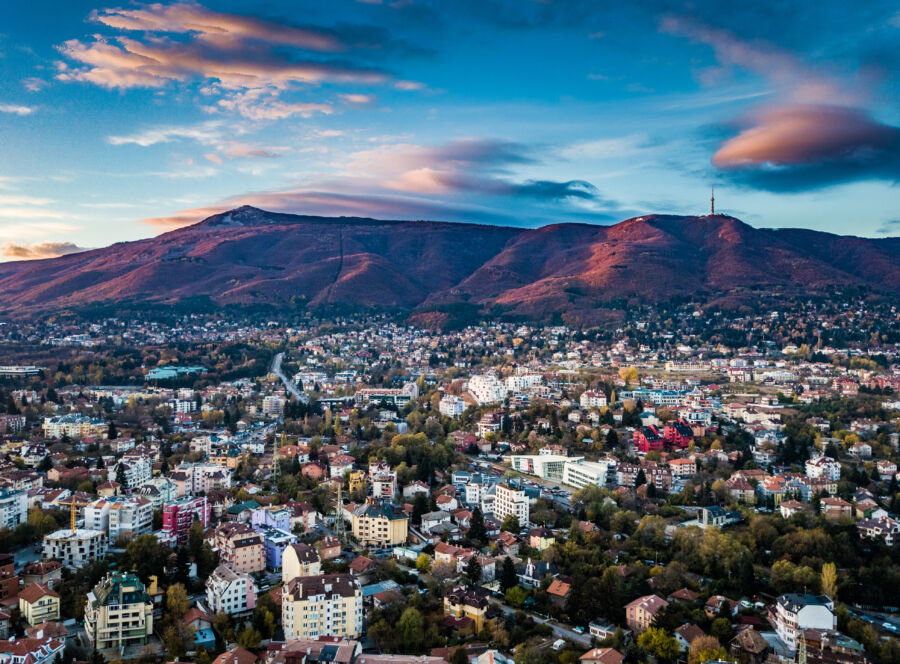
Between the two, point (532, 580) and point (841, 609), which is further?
point (532, 580)

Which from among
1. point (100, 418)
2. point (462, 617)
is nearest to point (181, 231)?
point (100, 418)

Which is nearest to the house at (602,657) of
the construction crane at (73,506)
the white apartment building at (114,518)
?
the white apartment building at (114,518)

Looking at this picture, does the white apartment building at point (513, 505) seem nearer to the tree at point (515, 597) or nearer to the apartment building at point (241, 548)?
the tree at point (515, 597)

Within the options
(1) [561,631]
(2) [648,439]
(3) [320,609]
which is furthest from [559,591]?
(2) [648,439]

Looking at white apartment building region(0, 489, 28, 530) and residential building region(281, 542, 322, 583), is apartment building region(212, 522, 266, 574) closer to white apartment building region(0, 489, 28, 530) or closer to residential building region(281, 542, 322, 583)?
residential building region(281, 542, 322, 583)

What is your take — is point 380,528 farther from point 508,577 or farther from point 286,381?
point 286,381

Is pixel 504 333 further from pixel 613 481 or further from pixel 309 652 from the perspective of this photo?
pixel 309 652

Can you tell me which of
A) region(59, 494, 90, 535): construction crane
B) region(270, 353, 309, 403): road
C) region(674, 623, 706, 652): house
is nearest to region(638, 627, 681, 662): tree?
region(674, 623, 706, 652): house
